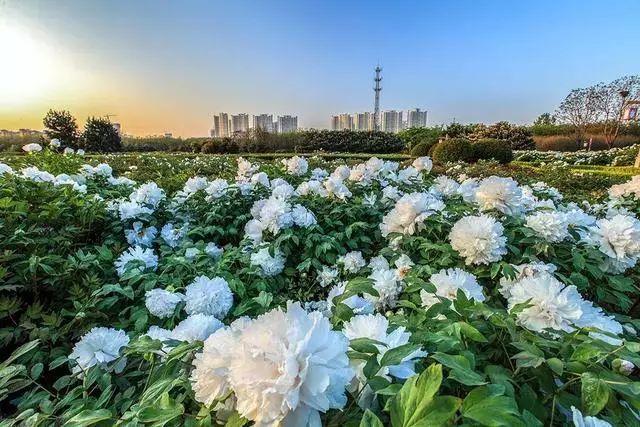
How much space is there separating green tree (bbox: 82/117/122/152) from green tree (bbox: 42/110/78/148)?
2.03ft

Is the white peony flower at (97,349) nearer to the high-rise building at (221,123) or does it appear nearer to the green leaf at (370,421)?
the green leaf at (370,421)

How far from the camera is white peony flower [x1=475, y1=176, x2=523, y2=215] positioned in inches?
61.9

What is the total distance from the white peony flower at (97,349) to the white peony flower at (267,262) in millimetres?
760

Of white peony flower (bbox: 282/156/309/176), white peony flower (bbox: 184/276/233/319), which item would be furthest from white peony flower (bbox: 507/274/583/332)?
white peony flower (bbox: 282/156/309/176)

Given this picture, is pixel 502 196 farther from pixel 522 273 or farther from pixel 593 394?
pixel 593 394

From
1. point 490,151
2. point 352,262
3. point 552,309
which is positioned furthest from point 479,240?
point 490,151

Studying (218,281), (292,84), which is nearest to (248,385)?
(218,281)

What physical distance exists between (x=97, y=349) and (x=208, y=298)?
→ 39 centimetres

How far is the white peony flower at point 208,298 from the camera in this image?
135 cm

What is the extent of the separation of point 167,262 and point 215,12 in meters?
4.56

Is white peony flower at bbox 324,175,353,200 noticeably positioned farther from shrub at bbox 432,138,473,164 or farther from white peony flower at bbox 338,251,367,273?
shrub at bbox 432,138,473,164

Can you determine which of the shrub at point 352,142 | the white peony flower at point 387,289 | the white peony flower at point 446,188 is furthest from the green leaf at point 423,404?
the shrub at point 352,142

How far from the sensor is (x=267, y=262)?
1.80 meters

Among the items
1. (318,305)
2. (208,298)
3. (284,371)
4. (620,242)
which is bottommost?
(318,305)
